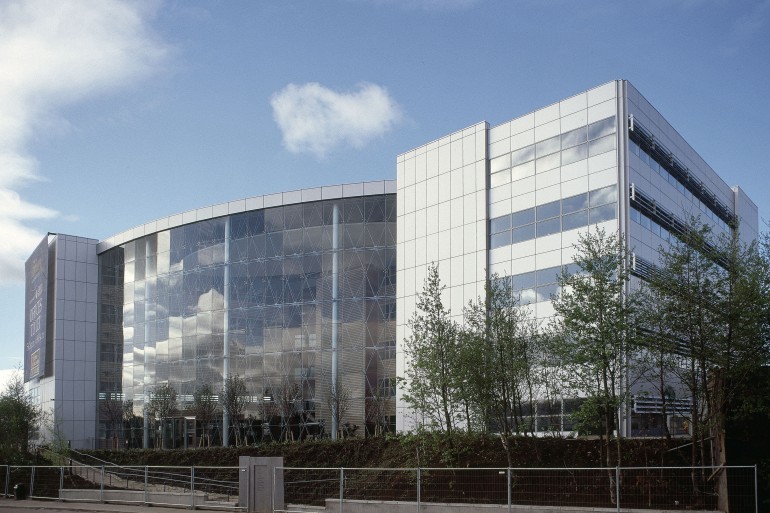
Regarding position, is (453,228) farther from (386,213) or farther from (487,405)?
(487,405)

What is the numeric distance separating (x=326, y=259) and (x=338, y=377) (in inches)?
308

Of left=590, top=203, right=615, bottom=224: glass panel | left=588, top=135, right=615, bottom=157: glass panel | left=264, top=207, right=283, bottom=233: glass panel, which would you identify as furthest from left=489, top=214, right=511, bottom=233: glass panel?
left=264, top=207, right=283, bottom=233: glass panel

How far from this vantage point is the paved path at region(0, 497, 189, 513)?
106ft

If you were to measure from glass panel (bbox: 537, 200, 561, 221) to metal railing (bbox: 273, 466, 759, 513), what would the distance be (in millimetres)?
16686

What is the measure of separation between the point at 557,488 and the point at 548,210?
Result: 19.4 metres

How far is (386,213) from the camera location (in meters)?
55.6

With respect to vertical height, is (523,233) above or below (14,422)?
above

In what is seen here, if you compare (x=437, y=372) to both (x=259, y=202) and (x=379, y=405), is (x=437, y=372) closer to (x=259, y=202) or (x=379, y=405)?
(x=379, y=405)

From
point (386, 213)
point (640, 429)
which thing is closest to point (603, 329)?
point (640, 429)

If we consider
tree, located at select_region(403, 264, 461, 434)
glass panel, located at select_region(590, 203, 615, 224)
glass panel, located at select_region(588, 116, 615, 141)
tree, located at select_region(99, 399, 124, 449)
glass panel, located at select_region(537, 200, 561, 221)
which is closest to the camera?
tree, located at select_region(403, 264, 461, 434)

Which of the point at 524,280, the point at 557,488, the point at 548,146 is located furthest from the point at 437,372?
the point at 548,146

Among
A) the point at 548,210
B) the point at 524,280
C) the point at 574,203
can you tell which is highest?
the point at 574,203

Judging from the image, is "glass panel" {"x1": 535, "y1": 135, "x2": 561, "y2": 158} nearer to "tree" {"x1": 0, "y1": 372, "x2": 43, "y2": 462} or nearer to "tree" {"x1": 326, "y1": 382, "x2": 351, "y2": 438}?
"tree" {"x1": 326, "y1": 382, "x2": 351, "y2": 438}

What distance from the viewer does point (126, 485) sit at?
40.4 metres
